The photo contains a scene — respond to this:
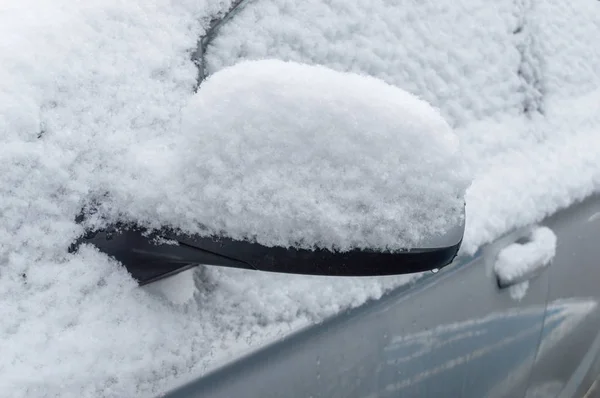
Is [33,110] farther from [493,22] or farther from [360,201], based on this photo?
[493,22]

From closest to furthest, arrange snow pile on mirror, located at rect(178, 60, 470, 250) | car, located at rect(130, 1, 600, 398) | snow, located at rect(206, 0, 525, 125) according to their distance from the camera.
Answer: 1. snow pile on mirror, located at rect(178, 60, 470, 250)
2. car, located at rect(130, 1, 600, 398)
3. snow, located at rect(206, 0, 525, 125)

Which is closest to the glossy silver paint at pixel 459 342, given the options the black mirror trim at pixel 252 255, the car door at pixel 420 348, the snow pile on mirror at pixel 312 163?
the car door at pixel 420 348

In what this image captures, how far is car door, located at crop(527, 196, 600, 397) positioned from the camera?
5.96 feet

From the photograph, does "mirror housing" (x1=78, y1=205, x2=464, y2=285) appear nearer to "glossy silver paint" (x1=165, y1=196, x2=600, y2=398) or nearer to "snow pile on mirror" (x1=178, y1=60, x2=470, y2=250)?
"snow pile on mirror" (x1=178, y1=60, x2=470, y2=250)

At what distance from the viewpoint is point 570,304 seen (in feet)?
6.20

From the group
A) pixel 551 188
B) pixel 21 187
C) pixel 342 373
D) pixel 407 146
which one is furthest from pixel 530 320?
pixel 21 187

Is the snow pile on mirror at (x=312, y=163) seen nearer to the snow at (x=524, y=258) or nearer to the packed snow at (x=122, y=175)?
the packed snow at (x=122, y=175)

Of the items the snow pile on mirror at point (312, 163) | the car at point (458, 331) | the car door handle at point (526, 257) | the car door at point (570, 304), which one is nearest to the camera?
the snow pile on mirror at point (312, 163)

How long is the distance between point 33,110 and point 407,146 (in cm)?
54

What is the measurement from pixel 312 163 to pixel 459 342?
0.78 metres

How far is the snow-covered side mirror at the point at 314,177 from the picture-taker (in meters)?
0.88

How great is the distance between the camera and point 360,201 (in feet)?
2.94

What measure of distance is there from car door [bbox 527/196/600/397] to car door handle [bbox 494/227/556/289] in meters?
0.06

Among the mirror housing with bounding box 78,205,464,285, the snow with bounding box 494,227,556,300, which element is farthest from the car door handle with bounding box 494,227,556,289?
the mirror housing with bounding box 78,205,464,285
